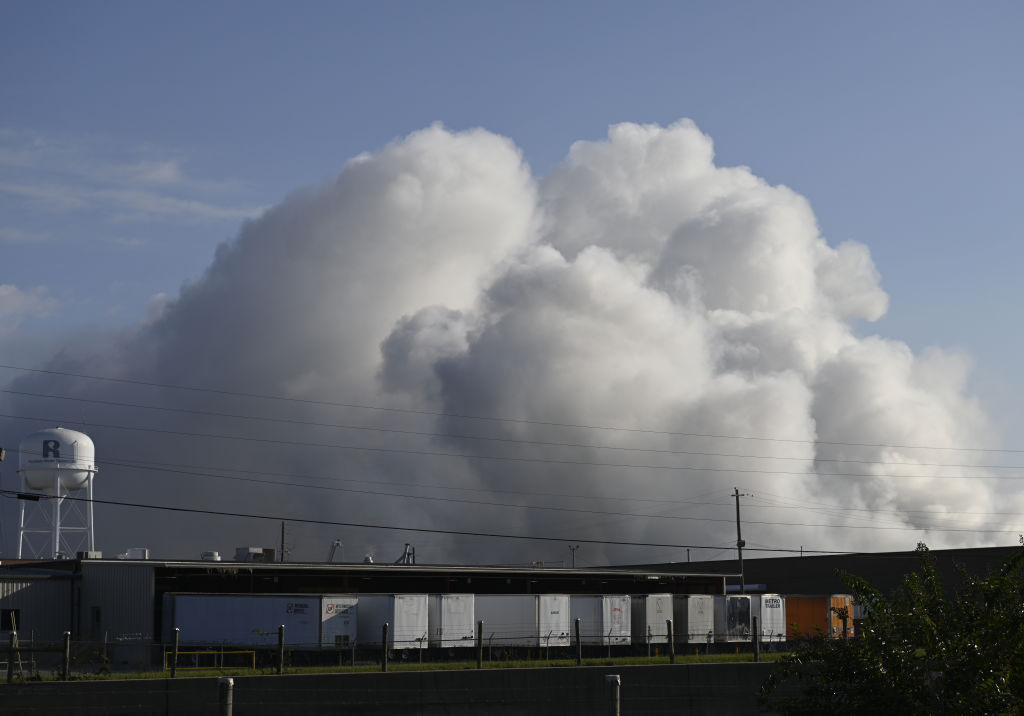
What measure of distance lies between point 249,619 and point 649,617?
795 inches

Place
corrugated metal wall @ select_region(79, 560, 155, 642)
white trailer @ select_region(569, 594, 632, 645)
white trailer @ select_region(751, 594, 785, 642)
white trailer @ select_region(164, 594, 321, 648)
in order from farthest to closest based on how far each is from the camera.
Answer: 1. white trailer @ select_region(751, 594, 785, 642)
2. white trailer @ select_region(569, 594, 632, 645)
3. corrugated metal wall @ select_region(79, 560, 155, 642)
4. white trailer @ select_region(164, 594, 321, 648)

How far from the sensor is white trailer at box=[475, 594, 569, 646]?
52.4 meters

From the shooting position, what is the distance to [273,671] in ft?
115

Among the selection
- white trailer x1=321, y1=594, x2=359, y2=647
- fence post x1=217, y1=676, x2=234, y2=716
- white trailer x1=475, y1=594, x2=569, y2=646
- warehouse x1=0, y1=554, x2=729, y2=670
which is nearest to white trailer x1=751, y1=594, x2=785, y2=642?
warehouse x1=0, y1=554, x2=729, y2=670

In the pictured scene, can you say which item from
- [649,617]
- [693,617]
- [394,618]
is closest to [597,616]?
[649,617]

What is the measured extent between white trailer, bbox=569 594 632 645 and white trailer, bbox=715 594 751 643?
627cm

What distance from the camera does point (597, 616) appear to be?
2160 inches

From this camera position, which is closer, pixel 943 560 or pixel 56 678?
pixel 56 678

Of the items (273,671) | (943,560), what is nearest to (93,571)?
(273,671)

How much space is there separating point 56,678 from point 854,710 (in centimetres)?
2248

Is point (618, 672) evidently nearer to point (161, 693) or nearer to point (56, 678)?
point (161, 693)

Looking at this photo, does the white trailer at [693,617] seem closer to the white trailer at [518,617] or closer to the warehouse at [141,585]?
the warehouse at [141,585]

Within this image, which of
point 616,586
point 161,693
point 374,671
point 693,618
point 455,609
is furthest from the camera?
point 616,586

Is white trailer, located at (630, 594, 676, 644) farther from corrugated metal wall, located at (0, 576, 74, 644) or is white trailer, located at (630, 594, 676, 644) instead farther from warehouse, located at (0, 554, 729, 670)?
corrugated metal wall, located at (0, 576, 74, 644)
